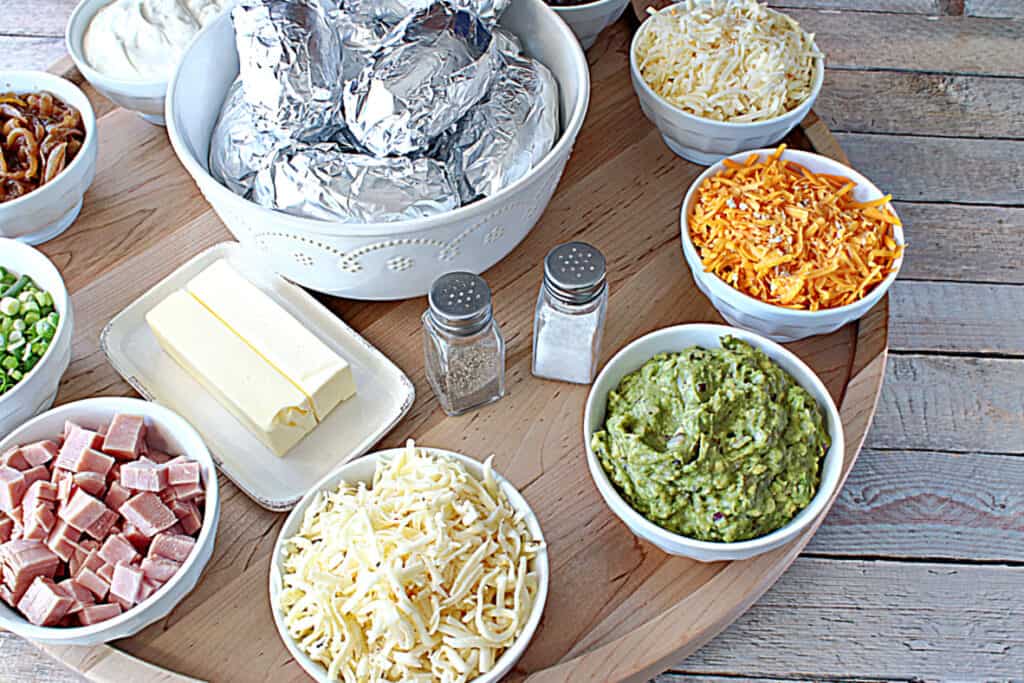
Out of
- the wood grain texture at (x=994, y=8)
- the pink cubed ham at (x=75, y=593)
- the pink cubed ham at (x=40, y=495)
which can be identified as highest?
the pink cubed ham at (x=40, y=495)

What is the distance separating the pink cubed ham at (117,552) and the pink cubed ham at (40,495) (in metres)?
0.11

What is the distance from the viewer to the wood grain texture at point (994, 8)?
256cm

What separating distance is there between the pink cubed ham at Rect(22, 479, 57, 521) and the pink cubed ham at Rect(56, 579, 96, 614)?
Result: 0.11 metres

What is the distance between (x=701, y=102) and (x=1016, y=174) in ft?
3.44

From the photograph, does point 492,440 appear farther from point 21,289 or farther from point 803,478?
point 21,289

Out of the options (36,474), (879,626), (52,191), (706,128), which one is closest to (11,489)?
(36,474)

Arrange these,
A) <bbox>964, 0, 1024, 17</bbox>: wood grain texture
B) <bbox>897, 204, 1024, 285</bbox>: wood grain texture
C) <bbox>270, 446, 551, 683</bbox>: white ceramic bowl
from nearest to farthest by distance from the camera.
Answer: <bbox>270, 446, 551, 683</bbox>: white ceramic bowl < <bbox>897, 204, 1024, 285</bbox>: wood grain texture < <bbox>964, 0, 1024, 17</bbox>: wood grain texture

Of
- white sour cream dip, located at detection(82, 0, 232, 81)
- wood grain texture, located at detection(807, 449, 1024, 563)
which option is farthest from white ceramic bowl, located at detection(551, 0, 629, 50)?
wood grain texture, located at detection(807, 449, 1024, 563)

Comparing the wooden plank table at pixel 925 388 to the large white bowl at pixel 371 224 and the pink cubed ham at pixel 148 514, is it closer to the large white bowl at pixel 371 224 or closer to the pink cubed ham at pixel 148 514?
the large white bowl at pixel 371 224

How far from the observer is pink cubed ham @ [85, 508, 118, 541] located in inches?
46.8

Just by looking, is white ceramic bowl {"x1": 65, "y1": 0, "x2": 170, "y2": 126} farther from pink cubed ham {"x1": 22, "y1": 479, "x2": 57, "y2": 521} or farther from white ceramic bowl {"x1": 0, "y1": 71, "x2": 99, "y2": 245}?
pink cubed ham {"x1": 22, "y1": 479, "x2": 57, "y2": 521}

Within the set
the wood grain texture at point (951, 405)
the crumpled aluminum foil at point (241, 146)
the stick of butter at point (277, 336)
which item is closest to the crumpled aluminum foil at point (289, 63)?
the crumpled aluminum foil at point (241, 146)

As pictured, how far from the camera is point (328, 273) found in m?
1.40

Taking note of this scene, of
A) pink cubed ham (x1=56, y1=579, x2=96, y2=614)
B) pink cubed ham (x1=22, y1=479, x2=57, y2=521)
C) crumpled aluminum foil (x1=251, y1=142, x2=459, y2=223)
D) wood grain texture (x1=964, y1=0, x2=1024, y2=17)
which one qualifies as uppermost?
crumpled aluminum foil (x1=251, y1=142, x2=459, y2=223)
